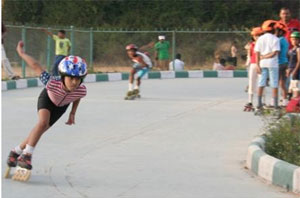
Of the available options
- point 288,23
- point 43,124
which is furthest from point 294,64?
point 43,124

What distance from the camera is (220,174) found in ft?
28.6

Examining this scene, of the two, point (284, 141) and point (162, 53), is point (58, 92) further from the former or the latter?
point (162, 53)

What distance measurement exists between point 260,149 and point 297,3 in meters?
36.7

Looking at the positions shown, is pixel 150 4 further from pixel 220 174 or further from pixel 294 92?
pixel 220 174

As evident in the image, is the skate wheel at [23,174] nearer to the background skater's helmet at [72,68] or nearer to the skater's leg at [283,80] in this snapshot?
the background skater's helmet at [72,68]

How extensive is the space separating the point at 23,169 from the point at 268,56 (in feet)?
22.9

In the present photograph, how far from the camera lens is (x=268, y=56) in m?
14.1

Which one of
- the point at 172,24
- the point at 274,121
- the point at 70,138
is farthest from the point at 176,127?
the point at 172,24

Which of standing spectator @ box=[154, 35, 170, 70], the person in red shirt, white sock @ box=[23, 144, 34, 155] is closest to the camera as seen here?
white sock @ box=[23, 144, 34, 155]

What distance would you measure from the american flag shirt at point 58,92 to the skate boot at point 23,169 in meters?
0.64

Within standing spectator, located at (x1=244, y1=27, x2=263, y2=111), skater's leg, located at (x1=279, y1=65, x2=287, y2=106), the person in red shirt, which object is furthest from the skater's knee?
the person in red shirt

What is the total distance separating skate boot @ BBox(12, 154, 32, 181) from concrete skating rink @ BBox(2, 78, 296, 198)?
9 cm

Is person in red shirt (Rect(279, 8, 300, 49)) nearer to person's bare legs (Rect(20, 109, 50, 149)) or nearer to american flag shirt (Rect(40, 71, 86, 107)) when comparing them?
american flag shirt (Rect(40, 71, 86, 107))

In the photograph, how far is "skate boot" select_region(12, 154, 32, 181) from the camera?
809cm
